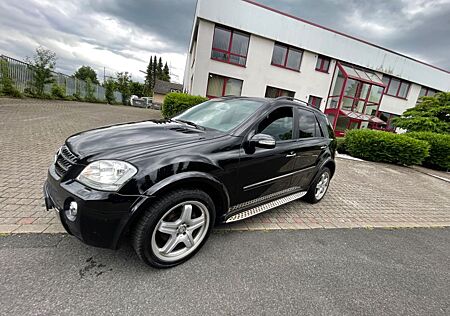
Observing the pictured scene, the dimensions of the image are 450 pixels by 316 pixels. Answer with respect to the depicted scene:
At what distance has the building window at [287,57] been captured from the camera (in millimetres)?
15430

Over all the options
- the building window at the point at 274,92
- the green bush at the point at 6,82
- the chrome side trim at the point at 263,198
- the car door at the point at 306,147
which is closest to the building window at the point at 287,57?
the building window at the point at 274,92

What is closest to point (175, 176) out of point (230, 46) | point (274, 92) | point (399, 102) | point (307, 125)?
point (307, 125)

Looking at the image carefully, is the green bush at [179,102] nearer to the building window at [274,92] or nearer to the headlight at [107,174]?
the building window at [274,92]

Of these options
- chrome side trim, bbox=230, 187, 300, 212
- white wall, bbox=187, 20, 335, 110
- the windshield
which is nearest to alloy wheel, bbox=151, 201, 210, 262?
chrome side trim, bbox=230, 187, 300, 212

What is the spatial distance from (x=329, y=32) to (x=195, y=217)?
17.9 m

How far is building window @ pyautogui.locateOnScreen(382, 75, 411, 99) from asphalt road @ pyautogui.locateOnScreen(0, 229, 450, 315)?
2069 cm

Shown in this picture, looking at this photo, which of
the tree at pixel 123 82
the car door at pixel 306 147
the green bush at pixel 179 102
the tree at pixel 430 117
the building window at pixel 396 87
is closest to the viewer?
the car door at pixel 306 147

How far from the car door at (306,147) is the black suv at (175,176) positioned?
0.24 feet

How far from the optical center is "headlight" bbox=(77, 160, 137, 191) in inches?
72.3

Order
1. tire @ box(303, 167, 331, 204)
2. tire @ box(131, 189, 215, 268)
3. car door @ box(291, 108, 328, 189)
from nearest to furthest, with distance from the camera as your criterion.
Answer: tire @ box(131, 189, 215, 268)
car door @ box(291, 108, 328, 189)
tire @ box(303, 167, 331, 204)

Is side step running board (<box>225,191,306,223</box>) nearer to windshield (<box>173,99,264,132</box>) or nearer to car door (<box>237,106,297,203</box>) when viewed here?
car door (<box>237,106,297,203</box>)

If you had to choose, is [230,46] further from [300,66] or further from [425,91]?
[425,91]

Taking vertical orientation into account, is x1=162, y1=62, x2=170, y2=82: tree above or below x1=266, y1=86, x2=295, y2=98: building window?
above

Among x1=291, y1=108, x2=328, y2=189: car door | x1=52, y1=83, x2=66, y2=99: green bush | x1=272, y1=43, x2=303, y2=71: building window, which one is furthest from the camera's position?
x1=52, y1=83, x2=66, y2=99: green bush
